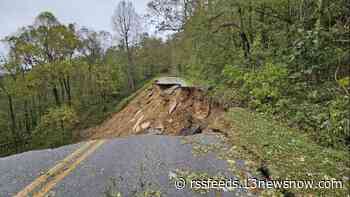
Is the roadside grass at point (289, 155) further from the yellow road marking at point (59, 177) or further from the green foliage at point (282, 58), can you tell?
the yellow road marking at point (59, 177)

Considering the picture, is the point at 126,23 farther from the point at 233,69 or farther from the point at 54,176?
the point at 54,176

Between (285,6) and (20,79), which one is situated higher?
(285,6)

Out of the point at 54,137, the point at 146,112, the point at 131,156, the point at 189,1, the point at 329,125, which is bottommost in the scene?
the point at 54,137

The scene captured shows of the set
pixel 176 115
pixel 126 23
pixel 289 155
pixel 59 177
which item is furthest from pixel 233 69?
pixel 126 23

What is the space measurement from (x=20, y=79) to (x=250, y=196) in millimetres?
19275

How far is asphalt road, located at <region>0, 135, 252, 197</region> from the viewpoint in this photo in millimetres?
2299

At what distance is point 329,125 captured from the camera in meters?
3.16

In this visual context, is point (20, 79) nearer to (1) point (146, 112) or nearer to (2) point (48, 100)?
(2) point (48, 100)

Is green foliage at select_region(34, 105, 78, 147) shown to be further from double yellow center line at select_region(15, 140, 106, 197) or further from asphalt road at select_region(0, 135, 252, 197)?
double yellow center line at select_region(15, 140, 106, 197)

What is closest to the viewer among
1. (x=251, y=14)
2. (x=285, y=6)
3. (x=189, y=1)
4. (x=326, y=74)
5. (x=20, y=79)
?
(x=326, y=74)

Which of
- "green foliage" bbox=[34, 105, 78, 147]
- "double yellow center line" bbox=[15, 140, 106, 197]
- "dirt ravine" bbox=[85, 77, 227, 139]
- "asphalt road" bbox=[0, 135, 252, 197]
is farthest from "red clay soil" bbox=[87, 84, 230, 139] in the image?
"double yellow center line" bbox=[15, 140, 106, 197]

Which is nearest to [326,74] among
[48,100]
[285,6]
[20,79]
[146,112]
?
[285,6]

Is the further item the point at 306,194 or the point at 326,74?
the point at 326,74

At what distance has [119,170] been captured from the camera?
9.32ft
